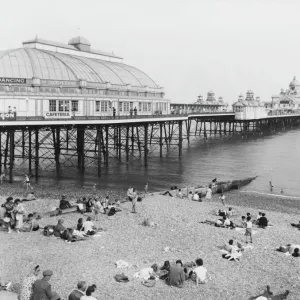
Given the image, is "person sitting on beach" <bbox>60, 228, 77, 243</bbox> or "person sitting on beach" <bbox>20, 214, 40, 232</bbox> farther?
"person sitting on beach" <bbox>20, 214, 40, 232</bbox>

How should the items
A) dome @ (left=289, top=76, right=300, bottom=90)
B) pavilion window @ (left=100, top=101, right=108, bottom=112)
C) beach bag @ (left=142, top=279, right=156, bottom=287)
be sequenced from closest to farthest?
beach bag @ (left=142, top=279, right=156, bottom=287), pavilion window @ (left=100, top=101, right=108, bottom=112), dome @ (left=289, top=76, right=300, bottom=90)

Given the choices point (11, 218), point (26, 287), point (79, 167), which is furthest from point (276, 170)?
point (26, 287)

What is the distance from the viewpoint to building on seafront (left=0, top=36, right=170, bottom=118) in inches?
1513

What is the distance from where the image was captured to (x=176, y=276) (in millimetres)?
12891

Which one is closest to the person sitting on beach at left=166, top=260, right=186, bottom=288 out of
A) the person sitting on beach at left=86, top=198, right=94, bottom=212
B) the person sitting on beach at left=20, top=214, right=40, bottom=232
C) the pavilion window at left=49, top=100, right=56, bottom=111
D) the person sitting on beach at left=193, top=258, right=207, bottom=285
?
the person sitting on beach at left=193, top=258, right=207, bottom=285

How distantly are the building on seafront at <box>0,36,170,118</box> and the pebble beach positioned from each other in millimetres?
17983

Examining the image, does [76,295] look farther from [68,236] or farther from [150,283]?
[68,236]

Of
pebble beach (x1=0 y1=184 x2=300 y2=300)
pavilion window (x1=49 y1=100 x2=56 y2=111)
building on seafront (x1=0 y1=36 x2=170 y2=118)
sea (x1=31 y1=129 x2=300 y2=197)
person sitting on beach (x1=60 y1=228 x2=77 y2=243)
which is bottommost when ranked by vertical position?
sea (x1=31 y1=129 x2=300 y2=197)

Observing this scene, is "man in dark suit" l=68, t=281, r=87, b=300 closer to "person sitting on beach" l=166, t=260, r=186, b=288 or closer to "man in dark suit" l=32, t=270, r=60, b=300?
"man in dark suit" l=32, t=270, r=60, b=300

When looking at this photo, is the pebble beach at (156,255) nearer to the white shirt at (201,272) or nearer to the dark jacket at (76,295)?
the white shirt at (201,272)

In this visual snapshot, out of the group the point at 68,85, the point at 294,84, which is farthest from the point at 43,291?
the point at 294,84

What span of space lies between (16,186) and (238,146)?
145 feet

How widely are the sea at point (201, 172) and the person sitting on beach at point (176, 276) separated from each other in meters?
20.4

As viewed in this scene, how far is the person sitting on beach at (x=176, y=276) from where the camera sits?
12891mm
